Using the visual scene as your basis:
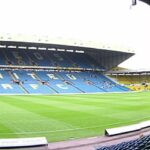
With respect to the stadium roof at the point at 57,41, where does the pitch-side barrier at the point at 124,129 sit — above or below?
below

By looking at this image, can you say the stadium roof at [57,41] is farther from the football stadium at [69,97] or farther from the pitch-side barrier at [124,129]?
the pitch-side barrier at [124,129]

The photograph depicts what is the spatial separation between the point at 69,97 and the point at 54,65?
21.3m

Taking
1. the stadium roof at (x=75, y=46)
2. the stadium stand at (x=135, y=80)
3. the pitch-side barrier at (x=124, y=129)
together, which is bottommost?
the pitch-side barrier at (x=124, y=129)

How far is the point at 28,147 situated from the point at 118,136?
503 cm

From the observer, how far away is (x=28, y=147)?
12461 mm

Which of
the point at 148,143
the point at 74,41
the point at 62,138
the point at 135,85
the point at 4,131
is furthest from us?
the point at 135,85

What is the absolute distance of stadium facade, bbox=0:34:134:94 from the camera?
50625 millimetres

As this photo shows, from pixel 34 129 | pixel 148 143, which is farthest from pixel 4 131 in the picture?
pixel 148 143

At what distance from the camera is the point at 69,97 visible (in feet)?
130

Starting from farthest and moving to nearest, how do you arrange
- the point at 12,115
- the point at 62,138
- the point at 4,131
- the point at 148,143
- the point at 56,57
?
the point at 56,57 < the point at 12,115 < the point at 4,131 < the point at 62,138 < the point at 148,143

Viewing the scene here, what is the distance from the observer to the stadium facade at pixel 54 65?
1993 inches

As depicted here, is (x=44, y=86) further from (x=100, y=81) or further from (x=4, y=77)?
(x=100, y=81)

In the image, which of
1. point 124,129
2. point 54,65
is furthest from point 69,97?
point 124,129

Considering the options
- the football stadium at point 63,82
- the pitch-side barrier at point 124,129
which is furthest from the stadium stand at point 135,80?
the pitch-side barrier at point 124,129
